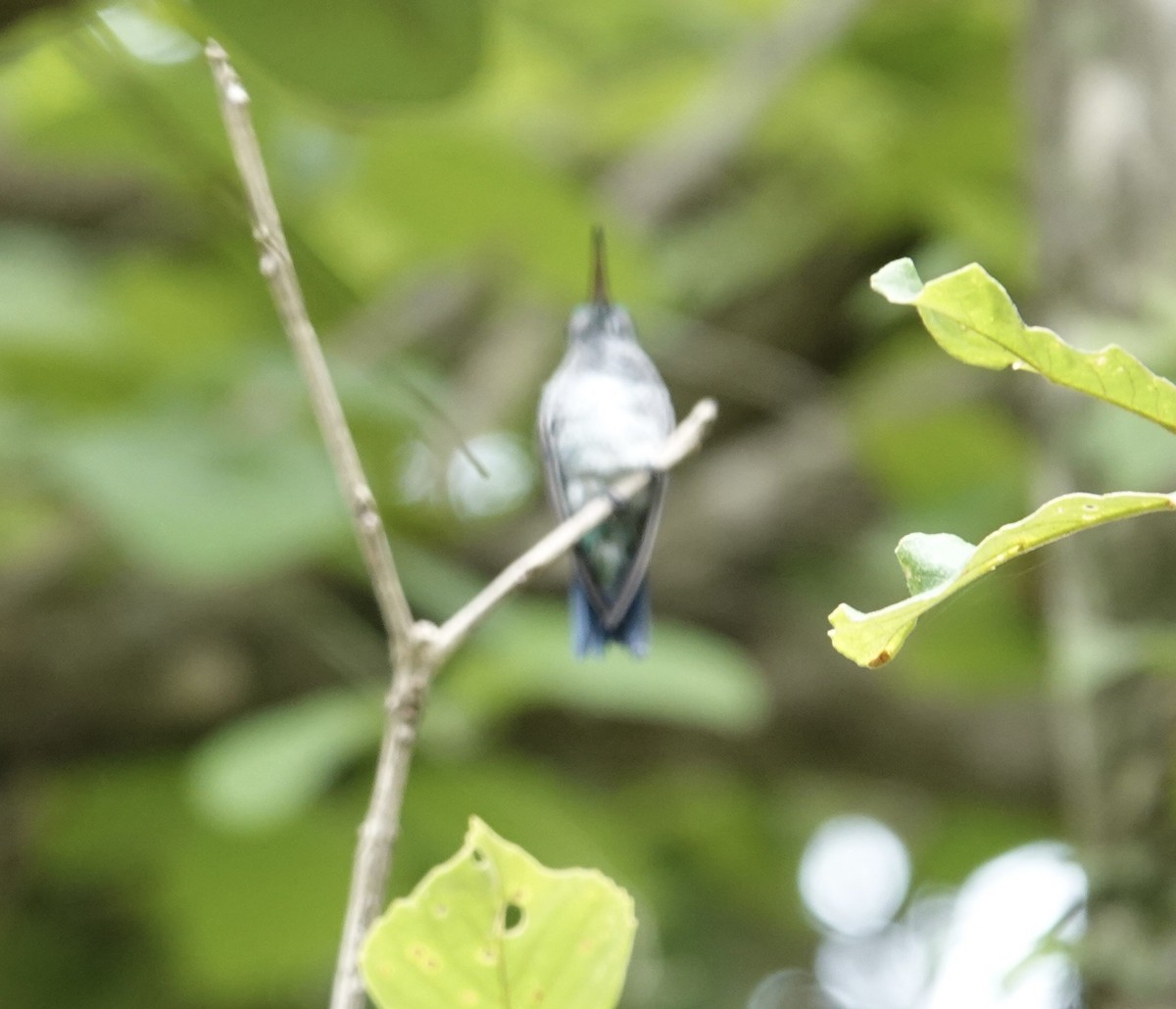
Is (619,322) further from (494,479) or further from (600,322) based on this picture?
(494,479)

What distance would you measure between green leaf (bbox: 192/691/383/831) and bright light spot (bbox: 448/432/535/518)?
2.01 ft

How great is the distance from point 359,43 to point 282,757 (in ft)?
2.80

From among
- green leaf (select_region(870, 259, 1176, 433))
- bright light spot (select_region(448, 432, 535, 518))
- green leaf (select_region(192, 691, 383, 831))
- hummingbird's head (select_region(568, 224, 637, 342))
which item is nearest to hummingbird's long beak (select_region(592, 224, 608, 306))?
hummingbird's head (select_region(568, 224, 637, 342))

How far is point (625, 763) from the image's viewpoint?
2.60 meters

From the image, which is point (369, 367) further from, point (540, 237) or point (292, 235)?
point (292, 235)

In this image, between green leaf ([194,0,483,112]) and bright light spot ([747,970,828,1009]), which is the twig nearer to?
green leaf ([194,0,483,112])

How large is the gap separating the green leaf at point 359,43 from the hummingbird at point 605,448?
20cm

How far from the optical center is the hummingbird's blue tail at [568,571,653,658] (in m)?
1.10

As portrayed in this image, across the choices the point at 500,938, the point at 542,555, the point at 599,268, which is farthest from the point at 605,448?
the point at 500,938

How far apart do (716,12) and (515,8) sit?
0.69 metres

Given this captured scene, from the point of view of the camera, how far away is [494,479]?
102 inches

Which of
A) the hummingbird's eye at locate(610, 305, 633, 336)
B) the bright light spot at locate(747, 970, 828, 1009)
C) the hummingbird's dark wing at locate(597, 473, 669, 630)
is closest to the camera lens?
the hummingbird's dark wing at locate(597, 473, 669, 630)

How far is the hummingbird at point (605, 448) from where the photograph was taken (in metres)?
1.11

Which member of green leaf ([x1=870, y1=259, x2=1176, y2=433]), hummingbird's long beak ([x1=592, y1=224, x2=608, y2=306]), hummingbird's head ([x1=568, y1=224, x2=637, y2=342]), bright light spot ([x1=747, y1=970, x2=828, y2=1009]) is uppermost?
bright light spot ([x1=747, y1=970, x2=828, y2=1009])
